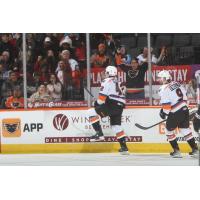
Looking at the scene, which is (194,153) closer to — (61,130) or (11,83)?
(61,130)

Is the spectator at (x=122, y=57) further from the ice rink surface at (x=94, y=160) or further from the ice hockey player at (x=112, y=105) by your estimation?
the ice rink surface at (x=94, y=160)

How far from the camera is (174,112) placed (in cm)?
1712

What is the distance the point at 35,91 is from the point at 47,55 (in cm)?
109

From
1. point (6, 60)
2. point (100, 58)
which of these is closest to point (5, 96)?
point (6, 60)

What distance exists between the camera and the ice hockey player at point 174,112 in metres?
17.1

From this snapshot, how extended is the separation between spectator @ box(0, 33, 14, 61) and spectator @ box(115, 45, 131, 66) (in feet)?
9.86

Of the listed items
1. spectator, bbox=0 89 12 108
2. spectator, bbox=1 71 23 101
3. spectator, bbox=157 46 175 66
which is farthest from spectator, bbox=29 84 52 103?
spectator, bbox=157 46 175 66

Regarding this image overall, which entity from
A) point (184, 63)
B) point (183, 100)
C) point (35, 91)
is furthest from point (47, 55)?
point (183, 100)

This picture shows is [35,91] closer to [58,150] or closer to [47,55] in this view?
[47,55]

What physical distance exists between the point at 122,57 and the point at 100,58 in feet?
2.05

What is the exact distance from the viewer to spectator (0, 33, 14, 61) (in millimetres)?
21797

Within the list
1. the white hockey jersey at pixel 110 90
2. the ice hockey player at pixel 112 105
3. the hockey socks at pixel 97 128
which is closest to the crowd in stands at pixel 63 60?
the hockey socks at pixel 97 128

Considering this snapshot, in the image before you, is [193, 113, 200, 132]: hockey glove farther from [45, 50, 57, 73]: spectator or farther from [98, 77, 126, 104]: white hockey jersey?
[45, 50, 57, 73]: spectator

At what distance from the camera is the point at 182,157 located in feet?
56.0
